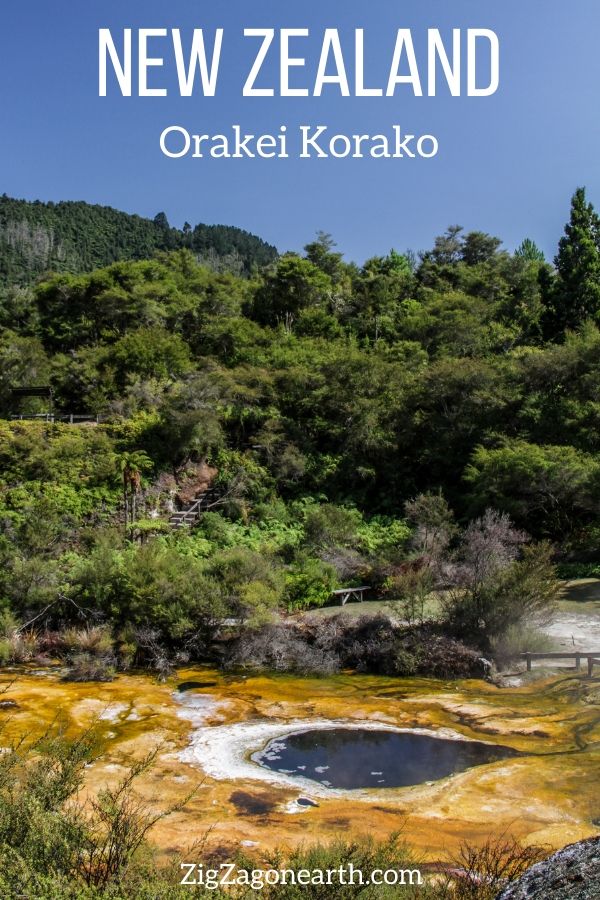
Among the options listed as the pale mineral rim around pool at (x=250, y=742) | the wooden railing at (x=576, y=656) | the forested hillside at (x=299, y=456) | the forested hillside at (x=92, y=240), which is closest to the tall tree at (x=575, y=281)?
the forested hillside at (x=299, y=456)

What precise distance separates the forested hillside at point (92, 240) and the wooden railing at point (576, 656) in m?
89.0

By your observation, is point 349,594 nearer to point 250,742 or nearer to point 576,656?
point 576,656

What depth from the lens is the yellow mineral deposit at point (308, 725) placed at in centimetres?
835

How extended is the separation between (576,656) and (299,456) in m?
14.1

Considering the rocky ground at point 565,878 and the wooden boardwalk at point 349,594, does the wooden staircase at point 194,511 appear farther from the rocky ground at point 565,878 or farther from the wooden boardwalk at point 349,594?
the rocky ground at point 565,878

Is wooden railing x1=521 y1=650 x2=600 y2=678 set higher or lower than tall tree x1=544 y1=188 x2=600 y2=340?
lower

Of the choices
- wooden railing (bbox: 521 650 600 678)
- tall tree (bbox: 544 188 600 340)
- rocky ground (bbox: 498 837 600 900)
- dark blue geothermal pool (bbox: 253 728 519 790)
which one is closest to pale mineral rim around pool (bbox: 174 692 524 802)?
dark blue geothermal pool (bbox: 253 728 519 790)

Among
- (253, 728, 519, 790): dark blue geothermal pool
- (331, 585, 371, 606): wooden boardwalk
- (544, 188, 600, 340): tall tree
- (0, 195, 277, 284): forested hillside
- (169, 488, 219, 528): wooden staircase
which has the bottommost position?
(253, 728, 519, 790): dark blue geothermal pool

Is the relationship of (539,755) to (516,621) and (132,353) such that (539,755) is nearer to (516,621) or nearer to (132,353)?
(516,621)

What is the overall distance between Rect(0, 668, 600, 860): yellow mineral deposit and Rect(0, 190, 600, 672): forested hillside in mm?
1412

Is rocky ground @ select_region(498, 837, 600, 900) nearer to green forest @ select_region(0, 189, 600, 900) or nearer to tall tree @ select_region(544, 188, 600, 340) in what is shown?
green forest @ select_region(0, 189, 600, 900)

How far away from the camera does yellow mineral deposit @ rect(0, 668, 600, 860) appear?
835 cm

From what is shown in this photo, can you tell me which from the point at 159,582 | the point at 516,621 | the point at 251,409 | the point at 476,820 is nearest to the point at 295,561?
the point at 159,582

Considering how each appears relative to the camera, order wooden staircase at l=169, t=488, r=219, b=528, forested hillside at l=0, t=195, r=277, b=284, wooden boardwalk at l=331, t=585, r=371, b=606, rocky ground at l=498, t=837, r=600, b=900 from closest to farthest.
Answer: rocky ground at l=498, t=837, r=600, b=900
wooden boardwalk at l=331, t=585, r=371, b=606
wooden staircase at l=169, t=488, r=219, b=528
forested hillside at l=0, t=195, r=277, b=284
